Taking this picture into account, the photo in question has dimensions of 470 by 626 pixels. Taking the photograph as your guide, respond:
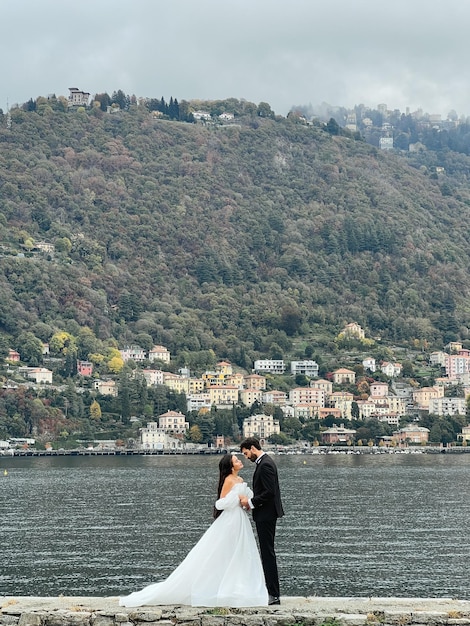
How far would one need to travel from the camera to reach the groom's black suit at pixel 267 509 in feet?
62.2

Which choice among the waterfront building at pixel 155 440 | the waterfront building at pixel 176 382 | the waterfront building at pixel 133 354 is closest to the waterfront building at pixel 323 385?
the waterfront building at pixel 176 382

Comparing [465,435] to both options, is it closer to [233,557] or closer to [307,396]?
[307,396]

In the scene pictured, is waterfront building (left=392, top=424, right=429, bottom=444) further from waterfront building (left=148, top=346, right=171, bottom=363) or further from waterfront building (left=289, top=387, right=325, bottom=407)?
waterfront building (left=148, top=346, right=171, bottom=363)

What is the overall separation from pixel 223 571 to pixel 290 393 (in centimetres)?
16284

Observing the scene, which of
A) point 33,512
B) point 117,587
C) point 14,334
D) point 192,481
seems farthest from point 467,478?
point 14,334

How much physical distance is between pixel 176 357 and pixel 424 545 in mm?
148712

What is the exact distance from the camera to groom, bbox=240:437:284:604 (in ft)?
62.2

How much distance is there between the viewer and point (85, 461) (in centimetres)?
13712

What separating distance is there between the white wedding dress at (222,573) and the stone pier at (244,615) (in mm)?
177

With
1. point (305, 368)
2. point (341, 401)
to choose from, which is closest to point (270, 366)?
point (305, 368)

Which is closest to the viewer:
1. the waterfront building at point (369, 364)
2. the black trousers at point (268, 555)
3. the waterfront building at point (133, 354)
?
the black trousers at point (268, 555)

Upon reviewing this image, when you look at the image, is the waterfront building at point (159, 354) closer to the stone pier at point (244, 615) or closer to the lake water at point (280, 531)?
the lake water at point (280, 531)

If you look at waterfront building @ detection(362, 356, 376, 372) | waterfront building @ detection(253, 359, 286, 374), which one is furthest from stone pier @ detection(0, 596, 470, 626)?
waterfront building @ detection(253, 359, 286, 374)

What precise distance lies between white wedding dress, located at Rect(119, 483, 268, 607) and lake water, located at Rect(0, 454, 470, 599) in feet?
58.2
